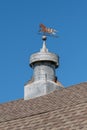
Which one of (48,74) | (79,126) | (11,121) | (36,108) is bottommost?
(79,126)

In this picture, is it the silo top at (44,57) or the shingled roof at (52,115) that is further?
the silo top at (44,57)

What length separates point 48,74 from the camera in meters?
19.0

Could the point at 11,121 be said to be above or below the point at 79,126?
above

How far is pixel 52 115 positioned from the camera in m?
11.9

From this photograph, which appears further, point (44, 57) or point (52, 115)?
point (44, 57)

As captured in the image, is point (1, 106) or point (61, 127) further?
point (1, 106)

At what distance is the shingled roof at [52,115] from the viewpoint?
432 inches

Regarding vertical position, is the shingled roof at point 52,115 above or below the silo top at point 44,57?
below

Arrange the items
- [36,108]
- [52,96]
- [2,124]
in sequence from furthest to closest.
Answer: [52,96], [36,108], [2,124]

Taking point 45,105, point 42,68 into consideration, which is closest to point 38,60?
point 42,68

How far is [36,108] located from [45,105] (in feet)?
1.05

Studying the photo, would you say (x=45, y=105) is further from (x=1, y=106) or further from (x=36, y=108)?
(x=1, y=106)

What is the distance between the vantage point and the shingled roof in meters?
11.0

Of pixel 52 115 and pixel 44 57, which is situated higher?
pixel 44 57
